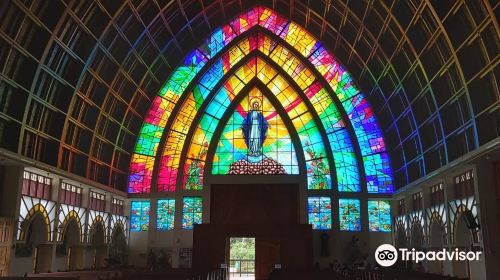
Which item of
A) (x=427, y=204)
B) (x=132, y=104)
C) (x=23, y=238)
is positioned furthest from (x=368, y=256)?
(x=23, y=238)

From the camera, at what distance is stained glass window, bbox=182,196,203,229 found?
3716cm

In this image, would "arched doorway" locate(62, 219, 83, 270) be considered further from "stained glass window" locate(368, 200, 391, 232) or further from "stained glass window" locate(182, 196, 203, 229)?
"stained glass window" locate(368, 200, 391, 232)

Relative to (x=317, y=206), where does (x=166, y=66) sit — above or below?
above

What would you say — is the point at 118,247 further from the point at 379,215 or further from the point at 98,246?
the point at 379,215

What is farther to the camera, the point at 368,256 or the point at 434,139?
the point at 368,256

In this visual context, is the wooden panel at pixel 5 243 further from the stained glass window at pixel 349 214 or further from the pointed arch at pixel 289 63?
the stained glass window at pixel 349 214

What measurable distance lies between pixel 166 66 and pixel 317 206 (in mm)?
16101

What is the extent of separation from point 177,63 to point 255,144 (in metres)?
9.02

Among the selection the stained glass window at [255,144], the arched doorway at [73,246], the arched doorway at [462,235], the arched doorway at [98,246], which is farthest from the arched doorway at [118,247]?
the arched doorway at [462,235]

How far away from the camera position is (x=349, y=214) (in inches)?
1459

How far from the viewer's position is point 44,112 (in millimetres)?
26578

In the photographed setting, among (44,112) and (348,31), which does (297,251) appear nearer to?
(348,31)

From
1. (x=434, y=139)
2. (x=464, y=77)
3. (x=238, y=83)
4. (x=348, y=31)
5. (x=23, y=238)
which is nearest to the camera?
(x=464, y=77)

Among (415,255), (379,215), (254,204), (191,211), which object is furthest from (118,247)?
(415,255)
